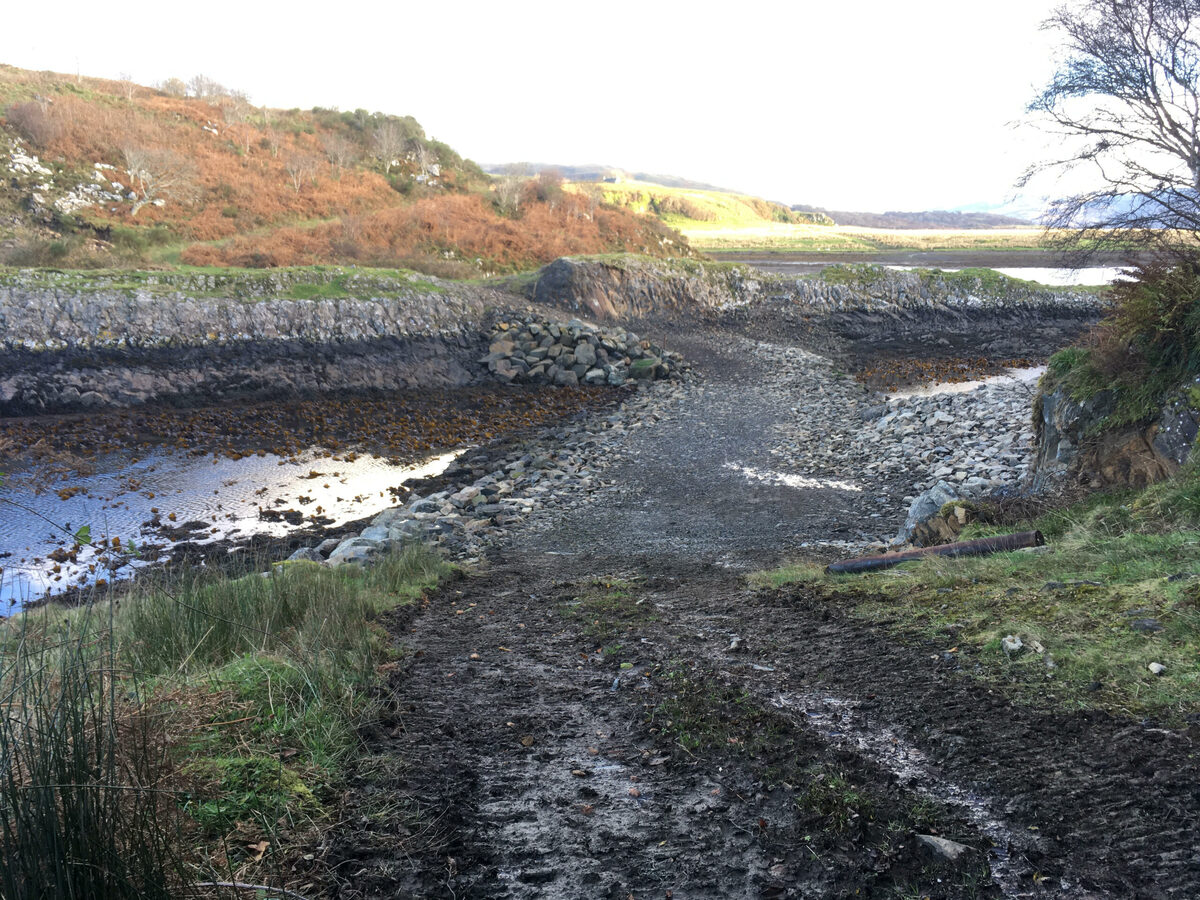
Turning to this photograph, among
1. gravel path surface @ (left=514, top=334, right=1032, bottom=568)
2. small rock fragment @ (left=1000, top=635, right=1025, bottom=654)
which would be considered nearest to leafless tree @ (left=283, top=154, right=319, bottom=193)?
gravel path surface @ (left=514, top=334, right=1032, bottom=568)

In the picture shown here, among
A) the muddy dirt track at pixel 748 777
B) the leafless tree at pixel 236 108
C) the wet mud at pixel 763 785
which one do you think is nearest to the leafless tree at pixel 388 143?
the leafless tree at pixel 236 108

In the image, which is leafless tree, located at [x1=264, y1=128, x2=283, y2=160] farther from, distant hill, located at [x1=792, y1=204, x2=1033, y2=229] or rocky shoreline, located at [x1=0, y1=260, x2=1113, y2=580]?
distant hill, located at [x1=792, y1=204, x2=1033, y2=229]

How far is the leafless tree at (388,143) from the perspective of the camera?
45562 mm

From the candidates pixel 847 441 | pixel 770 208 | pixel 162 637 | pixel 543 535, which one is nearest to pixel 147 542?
pixel 543 535

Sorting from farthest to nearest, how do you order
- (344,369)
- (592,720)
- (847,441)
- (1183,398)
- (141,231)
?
(141,231) < (344,369) < (847,441) < (1183,398) < (592,720)

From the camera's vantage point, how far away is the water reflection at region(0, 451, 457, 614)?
1062cm

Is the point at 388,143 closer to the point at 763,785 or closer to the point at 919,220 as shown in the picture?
the point at 763,785

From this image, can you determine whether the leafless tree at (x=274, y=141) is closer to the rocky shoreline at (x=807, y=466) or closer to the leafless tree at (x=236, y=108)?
the leafless tree at (x=236, y=108)

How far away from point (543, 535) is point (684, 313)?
21.3 m

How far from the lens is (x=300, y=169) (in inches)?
1539

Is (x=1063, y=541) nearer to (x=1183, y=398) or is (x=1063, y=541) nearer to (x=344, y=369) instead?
(x=1183, y=398)

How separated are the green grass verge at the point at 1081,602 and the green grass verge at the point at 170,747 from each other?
3727 millimetres

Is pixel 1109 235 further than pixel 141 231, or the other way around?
pixel 141 231

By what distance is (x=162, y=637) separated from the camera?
4.85 metres
